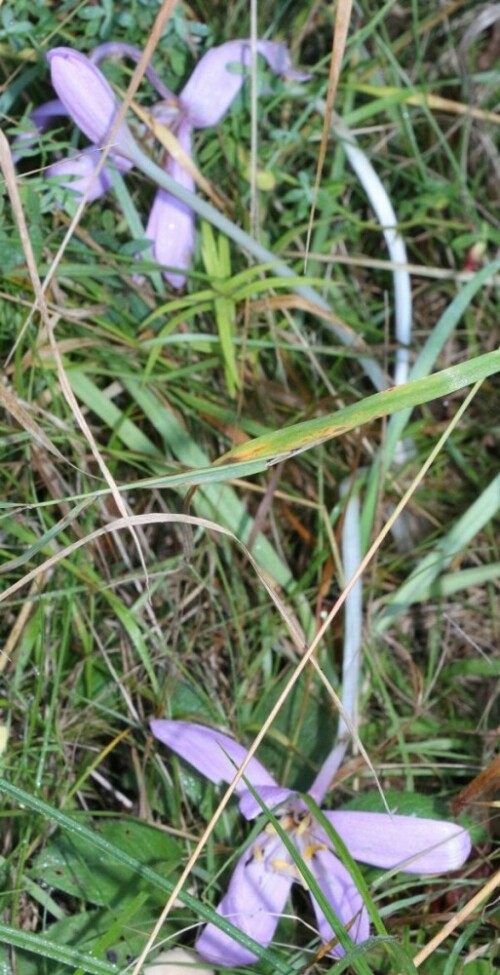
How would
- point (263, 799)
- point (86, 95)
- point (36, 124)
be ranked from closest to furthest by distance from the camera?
point (263, 799) → point (86, 95) → point (36, 124)

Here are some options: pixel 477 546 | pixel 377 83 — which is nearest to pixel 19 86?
pixel 377 83

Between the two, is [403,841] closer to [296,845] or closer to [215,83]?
[296,845]

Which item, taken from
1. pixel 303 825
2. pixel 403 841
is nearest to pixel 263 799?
pixel 303 825

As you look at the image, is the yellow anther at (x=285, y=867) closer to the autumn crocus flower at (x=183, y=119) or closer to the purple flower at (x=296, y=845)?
the purple flower at (x=296, y=845)

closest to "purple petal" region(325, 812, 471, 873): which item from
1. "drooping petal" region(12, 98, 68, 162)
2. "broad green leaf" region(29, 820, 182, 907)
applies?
"broad green leaf" region(29, 820, 182, 907)

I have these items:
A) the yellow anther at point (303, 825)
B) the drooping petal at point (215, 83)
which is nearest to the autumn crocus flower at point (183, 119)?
the drooping petal at point (215, 83)

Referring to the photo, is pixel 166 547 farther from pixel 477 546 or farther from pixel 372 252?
pixel 372 252
